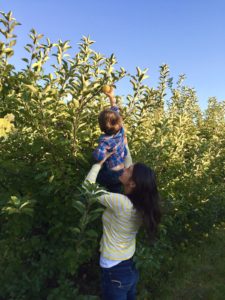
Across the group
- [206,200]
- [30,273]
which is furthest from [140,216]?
[206,200]

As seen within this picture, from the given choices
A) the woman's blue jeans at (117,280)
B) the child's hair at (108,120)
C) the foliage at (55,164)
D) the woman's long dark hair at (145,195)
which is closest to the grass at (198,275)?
the foliage at (55,164)

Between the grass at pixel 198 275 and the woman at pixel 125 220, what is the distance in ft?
6.25

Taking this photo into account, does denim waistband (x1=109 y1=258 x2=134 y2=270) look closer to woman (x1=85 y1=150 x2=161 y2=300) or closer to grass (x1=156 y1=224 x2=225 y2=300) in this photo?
woman (x1=85 y1=150 x2=161 y2=300)

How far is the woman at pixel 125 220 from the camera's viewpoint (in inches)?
111

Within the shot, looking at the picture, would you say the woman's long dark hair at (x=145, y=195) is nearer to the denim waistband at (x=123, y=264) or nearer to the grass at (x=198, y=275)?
the denim waistband at (x=123, y=264)

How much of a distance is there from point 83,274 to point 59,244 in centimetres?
115

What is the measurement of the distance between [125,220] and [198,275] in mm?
3001

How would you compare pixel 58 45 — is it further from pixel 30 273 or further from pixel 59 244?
pixel 30 273

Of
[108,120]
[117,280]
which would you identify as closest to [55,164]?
[108,120]

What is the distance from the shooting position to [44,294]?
4.07m

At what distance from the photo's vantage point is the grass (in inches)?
186

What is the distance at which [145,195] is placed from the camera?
9.29 ft

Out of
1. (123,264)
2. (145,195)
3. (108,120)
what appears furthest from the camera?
(108,120)

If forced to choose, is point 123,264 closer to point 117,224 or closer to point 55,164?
point 117,224
